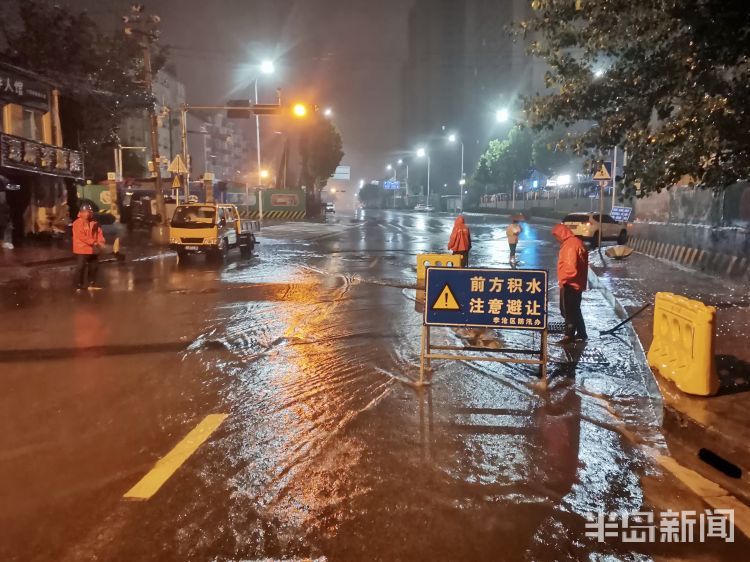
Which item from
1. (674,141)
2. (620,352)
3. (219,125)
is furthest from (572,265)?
(219,125)

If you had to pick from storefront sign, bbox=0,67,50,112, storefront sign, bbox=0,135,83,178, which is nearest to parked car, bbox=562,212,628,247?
storefront sign, bbox=0,135,83,178

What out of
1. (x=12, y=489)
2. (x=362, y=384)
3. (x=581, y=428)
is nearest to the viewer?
(x=12, y=489)

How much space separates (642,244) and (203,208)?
15.7 meters

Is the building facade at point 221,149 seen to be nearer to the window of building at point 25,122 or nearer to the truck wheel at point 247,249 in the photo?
the window of building at point 25,122

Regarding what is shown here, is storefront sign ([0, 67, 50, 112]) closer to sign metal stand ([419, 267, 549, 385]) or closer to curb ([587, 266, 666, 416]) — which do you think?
curb ([587, 266, 666, 416])

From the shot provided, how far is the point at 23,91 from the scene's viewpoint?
24219mm

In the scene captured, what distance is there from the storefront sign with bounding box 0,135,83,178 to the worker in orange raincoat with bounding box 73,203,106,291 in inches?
391

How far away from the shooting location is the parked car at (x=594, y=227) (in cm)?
2711

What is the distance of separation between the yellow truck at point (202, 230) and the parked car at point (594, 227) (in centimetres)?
1512

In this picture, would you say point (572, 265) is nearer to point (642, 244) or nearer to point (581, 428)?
point (581, 428)

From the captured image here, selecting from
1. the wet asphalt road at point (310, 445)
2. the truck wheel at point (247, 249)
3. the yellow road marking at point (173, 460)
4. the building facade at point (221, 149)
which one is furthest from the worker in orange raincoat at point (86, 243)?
the building facade at point (221, 149)

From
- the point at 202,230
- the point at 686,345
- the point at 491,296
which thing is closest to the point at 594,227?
the point at 202,230

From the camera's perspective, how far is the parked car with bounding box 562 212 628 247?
27109 millimetres

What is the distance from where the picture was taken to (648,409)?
6008 millimetres
